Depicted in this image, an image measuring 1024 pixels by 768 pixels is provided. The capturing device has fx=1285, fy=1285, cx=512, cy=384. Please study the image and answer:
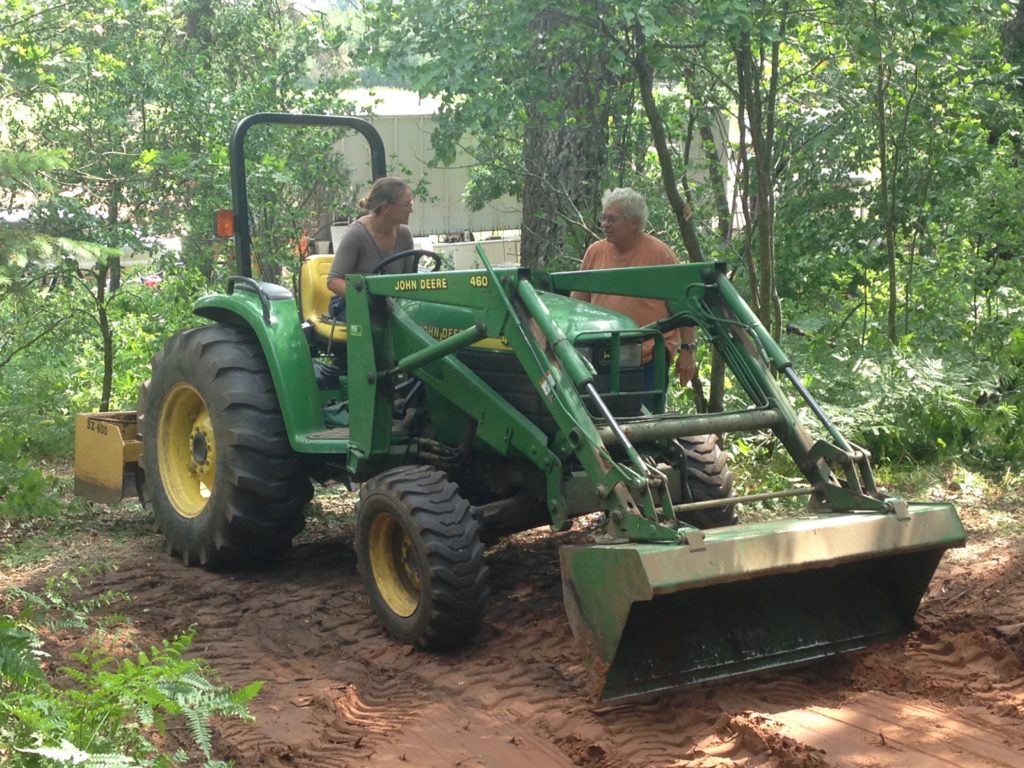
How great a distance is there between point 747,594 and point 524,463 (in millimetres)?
1475

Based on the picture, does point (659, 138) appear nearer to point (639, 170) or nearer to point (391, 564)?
point (639, 170)

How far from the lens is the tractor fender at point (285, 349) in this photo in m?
6.73

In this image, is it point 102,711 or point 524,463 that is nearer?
point 102,711

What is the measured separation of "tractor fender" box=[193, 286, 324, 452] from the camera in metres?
6.73

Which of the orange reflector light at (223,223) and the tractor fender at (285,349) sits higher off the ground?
the orange reflector light at (223,223)

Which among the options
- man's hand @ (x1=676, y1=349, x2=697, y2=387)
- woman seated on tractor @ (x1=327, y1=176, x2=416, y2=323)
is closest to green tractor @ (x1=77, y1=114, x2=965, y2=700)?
woman seated on tractor @ (x1=327, y1=176, x2=416, y2=323)

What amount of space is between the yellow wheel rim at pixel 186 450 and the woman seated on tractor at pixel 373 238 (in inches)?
42.9

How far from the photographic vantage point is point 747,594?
506cm

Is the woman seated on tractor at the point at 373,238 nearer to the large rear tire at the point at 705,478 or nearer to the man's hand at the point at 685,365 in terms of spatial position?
the man's hand at the point at 685,365

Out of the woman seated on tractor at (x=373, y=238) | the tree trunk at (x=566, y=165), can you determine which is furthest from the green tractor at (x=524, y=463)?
the tree trunk at (x=566, y=165)

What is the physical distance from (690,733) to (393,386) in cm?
258

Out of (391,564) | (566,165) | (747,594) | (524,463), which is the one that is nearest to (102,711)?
(391,564)

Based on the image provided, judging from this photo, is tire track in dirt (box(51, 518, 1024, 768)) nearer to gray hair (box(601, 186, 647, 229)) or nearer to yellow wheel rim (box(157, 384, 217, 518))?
yellow wheel rim (box(157, 384, 217, 518))

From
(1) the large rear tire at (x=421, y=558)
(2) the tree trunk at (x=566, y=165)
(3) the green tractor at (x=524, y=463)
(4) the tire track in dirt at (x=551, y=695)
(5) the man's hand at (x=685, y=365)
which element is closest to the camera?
(4) the tire track in dirt at (x=551, y=695)
